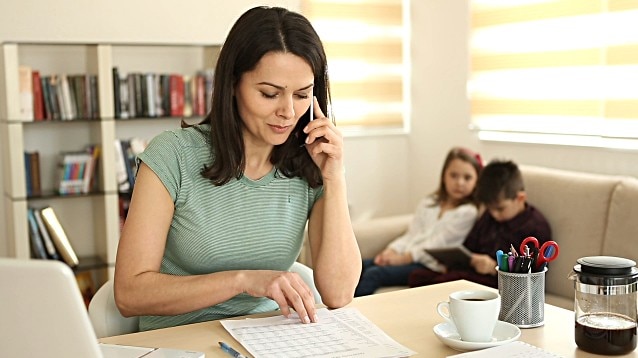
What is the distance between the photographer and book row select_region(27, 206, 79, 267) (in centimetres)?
386

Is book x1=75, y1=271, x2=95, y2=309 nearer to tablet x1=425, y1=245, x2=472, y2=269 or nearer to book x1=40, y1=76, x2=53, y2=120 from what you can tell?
book x1=40, y1=76, x2=53, y2=120

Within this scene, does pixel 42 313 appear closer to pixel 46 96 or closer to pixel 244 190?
pixel 244 190

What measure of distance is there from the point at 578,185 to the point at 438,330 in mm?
2068

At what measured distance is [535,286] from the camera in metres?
1.63

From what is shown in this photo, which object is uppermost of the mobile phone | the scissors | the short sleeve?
the mobile phone

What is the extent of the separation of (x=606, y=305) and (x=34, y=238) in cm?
303

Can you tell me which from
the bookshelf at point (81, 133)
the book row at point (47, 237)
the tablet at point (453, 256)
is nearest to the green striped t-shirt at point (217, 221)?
the tablet at point (453, 256)

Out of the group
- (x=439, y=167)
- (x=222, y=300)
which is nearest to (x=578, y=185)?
(x=439, y=167)

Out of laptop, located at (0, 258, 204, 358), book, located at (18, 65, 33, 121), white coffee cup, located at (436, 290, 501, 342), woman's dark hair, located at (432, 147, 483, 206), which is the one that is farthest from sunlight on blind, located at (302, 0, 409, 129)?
laptop, located at (0, 258, 204, 358)

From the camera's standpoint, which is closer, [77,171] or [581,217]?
[581,217]

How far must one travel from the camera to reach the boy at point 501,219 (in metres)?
3.34

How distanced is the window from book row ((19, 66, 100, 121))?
6.73 ft

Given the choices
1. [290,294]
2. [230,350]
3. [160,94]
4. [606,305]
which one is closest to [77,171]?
[160,94]

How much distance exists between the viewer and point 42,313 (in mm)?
1006
